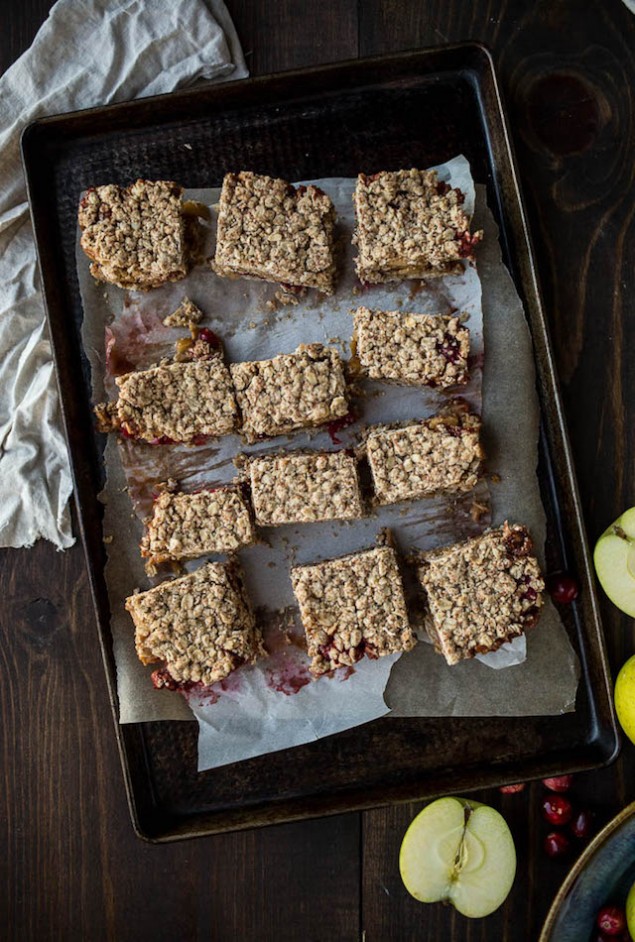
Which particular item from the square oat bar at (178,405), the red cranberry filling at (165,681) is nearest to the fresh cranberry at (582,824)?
the red cranberry filling at (165,681)

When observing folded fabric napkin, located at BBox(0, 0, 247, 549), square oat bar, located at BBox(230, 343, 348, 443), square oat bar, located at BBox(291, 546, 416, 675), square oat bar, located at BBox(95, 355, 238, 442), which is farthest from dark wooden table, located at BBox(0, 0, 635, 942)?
square oat bar, located at BBox(230, 343, 348, 443)

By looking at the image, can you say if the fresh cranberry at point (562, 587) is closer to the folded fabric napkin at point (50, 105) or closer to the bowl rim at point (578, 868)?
the bowl rim at point (578, 868)

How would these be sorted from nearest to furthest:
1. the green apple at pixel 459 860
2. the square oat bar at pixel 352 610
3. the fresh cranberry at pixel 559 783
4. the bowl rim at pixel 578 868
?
the bowl rim at pixel 578 868 → the square oat bar at pixel 352 610 → the green apple at pixel 459 860 → the fresh cranberry at pixel 559 783

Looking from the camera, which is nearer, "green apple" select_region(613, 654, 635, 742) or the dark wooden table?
"green apple" select_region(613, 654, 635, 742)

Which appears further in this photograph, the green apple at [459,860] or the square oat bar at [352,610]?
the green apple at [459,860]

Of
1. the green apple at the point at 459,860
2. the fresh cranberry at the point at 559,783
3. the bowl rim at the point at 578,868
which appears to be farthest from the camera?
the fresh cranberry at the point at 559,783

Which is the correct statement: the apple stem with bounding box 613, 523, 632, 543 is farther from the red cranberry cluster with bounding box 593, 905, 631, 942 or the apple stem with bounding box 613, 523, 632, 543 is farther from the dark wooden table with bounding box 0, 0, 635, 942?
the red cranberry cluster with bounding box 593, 905, 631, 942
